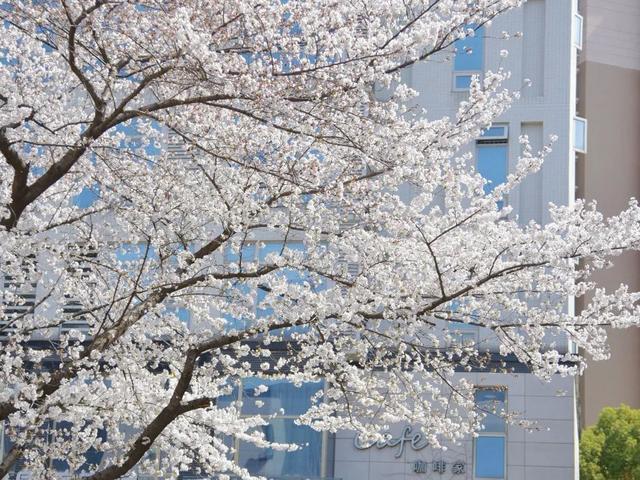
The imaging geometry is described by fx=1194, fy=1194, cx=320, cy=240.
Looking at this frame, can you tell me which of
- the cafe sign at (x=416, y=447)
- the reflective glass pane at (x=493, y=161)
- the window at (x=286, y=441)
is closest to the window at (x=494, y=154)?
the reflective glass pane at (x=493, y=161)

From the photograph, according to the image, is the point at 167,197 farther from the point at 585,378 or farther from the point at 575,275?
the point at 585,378

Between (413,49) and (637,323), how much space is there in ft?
10.8

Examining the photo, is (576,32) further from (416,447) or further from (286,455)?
Answer: (286,455)

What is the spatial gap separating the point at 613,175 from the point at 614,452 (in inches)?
423

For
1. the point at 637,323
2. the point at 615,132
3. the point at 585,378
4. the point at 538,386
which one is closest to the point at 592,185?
the point at 615,132

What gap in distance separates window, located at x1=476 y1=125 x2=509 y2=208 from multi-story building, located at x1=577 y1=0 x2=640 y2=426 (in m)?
12.2

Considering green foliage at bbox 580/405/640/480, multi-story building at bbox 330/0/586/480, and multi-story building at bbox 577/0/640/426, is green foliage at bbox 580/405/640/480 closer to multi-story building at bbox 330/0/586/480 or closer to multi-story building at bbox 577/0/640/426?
multi-story building at bbox 577/0/640/426

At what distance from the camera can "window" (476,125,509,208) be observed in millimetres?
22141

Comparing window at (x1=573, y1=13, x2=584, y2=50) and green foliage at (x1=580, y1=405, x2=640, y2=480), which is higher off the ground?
window at (x1=573, y1=13, x2=584, y2=50)

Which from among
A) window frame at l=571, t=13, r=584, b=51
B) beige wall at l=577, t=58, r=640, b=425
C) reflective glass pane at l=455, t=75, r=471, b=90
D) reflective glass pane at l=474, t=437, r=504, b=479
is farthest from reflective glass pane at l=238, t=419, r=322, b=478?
beige wall at l=577, t=58, r=640, b=425

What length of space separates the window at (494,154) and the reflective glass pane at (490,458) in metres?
4.72

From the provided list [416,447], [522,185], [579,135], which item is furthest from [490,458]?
[579,135]

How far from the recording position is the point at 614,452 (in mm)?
26984

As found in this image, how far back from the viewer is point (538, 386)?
21.0m
